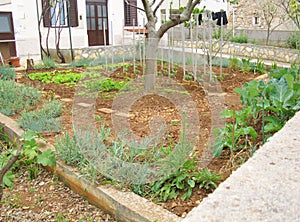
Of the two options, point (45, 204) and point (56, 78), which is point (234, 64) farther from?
point (45, 204)

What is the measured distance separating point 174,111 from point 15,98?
218 cm

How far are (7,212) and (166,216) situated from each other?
3.91 feet

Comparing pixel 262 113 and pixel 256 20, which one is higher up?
pixel 256 20

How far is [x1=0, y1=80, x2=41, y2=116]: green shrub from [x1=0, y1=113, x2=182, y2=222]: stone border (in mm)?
1829

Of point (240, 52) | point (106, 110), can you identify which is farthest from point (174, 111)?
point (240, 52)

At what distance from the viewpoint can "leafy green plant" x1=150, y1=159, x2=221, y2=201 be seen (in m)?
2.07

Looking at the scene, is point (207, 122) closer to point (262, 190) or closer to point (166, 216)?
point (166, 216)

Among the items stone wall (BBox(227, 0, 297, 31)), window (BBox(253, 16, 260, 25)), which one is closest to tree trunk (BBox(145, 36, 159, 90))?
stone wall (BBox(227, 0, 297, 31))

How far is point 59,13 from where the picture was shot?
31.6ft

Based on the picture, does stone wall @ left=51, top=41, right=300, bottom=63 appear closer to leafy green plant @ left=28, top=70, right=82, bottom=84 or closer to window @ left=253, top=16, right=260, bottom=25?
leafy green plant @ left=28, top=70, right=82, bottom=84

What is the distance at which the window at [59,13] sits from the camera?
9.74m

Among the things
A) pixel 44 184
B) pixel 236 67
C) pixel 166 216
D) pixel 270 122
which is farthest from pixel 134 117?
pixel 236 67

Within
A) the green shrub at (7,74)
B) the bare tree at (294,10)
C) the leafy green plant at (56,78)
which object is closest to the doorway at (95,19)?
the leafy green plant at (56,78)

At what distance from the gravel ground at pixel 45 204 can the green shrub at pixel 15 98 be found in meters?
1.68
